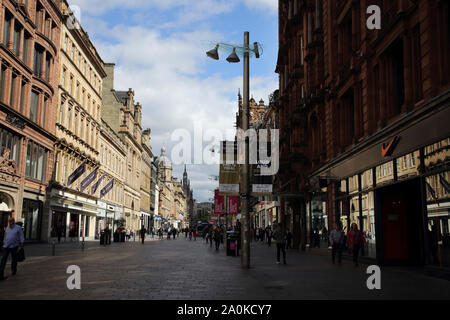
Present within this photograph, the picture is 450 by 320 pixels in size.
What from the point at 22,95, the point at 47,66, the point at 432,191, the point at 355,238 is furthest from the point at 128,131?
the point at 432,191

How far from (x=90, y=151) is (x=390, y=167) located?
129 ft

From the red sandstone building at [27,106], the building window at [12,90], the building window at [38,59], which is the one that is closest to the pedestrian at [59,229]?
the red sandstone building at [27,106]

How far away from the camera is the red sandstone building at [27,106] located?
2875 cm

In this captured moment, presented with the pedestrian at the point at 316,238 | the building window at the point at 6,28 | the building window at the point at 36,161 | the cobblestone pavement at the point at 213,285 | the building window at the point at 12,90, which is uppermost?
the building window at the point at 6,28

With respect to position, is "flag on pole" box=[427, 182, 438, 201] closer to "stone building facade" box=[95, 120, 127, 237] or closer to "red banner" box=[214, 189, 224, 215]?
"red banner" box=[214, 189, 224, 215]

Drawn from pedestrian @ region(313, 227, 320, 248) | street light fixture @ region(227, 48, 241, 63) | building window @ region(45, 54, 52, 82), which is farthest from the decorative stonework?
pedestrian @ region(313, 227, 320, 248)

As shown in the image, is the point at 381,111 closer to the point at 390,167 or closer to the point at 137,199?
the point at 390,167

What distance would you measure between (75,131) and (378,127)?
3322cm

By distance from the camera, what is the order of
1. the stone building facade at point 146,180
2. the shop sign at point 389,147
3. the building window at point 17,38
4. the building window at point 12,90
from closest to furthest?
the shop sign at point 389,147 → the building window at point 12,90 → the building window at point 17,38 → the stone building facade at point 146,180

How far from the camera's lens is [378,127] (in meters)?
19.8

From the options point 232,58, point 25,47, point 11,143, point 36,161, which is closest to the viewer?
point 232,58

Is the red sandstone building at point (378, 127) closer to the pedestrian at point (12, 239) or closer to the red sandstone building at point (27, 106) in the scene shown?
the pedestrian at point (12, 239)

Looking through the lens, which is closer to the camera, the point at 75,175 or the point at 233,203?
the point at 75,175

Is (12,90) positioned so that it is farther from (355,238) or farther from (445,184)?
(445,184)
